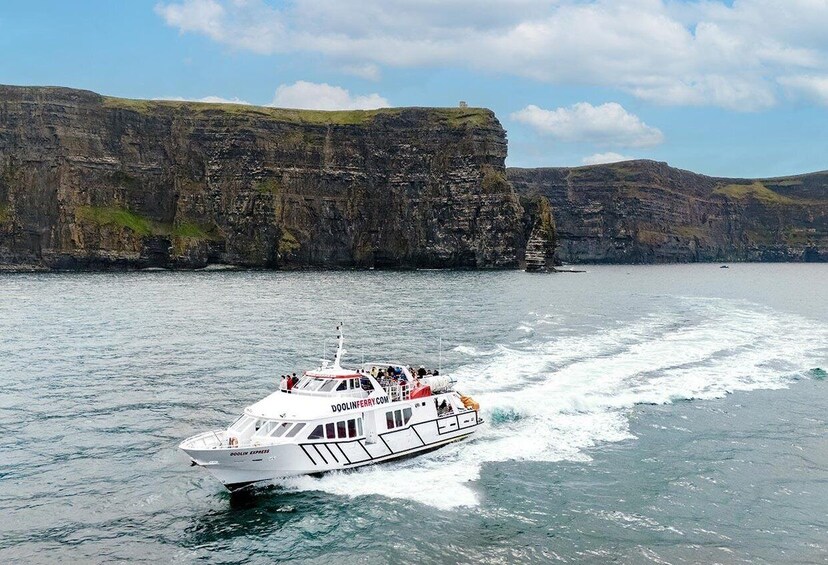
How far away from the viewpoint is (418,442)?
3666 cm

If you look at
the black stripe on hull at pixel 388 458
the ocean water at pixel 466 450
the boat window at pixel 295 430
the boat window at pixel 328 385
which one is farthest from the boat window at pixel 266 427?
the boat window at pixel 328 385

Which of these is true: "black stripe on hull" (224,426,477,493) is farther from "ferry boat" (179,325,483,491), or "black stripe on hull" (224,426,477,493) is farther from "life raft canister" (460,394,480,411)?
"life raft canister" (460,394,480,411)

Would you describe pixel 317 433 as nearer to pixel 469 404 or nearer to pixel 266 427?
pixel 266 427

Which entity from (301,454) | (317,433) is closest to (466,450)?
(317,433)

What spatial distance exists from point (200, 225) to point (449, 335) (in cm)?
14399

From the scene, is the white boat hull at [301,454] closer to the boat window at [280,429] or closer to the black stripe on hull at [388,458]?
the black stripe on hull at [388,458]

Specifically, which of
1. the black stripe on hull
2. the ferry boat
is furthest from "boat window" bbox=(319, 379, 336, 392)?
the black stripe on hull

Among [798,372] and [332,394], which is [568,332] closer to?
[798,372]

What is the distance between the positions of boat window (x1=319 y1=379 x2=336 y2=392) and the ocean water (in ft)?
14.7

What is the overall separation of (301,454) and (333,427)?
6.81 feet

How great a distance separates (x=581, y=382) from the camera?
49.9m

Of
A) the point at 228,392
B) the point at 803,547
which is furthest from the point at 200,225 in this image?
the point at 803,547

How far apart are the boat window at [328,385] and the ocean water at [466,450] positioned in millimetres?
4487

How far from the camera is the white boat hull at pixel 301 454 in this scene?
30.6 metres
